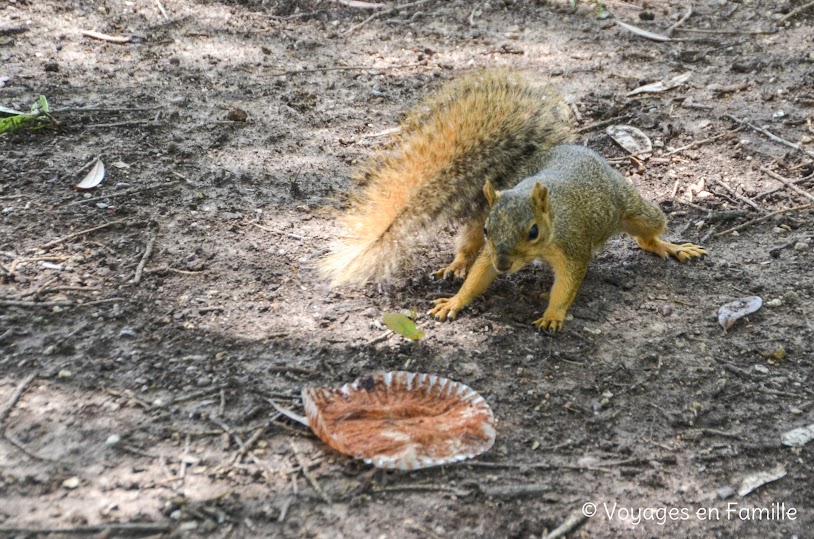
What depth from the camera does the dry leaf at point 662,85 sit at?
4.41m

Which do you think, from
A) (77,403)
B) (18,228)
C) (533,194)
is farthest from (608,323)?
(18,228)

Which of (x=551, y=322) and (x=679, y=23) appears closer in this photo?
(x=551, y=322)

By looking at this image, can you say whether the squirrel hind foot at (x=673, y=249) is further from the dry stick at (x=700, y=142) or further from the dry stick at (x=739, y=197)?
the dry stick at (x=700, y=142)

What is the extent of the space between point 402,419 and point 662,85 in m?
3.02

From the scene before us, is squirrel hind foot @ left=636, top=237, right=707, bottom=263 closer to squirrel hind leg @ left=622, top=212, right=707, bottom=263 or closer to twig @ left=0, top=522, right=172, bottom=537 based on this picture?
squirrel hind leg @ left=622, top=212, right=707, bottom=263

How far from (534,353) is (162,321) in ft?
4.19

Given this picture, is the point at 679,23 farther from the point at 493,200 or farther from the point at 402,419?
the point at 402,419

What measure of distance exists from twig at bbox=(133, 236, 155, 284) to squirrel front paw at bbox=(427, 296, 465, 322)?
3.55ft

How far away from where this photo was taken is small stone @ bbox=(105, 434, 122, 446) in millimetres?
2127

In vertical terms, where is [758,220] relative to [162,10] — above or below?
below

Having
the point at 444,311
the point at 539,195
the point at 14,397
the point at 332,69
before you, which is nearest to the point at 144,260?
the point at 14,397

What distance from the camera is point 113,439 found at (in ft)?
7.02

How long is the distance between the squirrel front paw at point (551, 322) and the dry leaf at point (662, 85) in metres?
2.04

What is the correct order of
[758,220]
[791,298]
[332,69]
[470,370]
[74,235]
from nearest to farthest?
[470,370] → [791,298] → [74,235] → [758,220] → [332,69]
